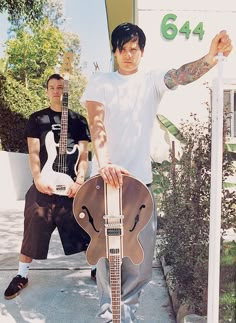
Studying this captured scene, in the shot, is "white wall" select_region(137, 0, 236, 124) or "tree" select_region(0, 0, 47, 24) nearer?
"white wall" select_region(137, 0, 236, 124)

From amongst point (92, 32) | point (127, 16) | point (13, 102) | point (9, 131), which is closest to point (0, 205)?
point (9, 131)

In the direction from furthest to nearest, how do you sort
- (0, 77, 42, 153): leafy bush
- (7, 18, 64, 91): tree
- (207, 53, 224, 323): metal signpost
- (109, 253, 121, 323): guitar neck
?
(7, 18, 64, 91): tree, (0, 77, 42, 153): leafy bush, (109, 253, 121, 323): guitar neck, (207, 53, 224, 323): metal signpost

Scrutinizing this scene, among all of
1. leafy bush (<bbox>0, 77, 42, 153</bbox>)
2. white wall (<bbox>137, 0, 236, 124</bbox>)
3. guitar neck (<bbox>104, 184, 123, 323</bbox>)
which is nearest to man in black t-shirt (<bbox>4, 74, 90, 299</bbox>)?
guitar neck (<bbox>104, 184, 123, 323</bbox>)

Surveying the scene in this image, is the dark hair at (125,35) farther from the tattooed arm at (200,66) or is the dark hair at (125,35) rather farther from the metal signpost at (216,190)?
the metal signpost at (216,190)

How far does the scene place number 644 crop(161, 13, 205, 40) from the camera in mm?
4535

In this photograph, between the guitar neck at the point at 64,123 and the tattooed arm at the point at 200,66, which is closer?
the tattooed arm at the point at 200,66

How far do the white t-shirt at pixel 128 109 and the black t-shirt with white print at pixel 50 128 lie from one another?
0.84 meters

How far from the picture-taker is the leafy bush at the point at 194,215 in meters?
2.39

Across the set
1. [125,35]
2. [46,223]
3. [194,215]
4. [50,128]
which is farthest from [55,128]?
[194,215]

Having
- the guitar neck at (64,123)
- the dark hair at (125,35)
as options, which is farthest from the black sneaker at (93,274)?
the dark hair at (125,35)

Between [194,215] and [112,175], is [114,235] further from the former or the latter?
[194,215]

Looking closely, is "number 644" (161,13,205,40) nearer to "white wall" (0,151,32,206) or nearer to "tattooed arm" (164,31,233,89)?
"tattooed arm" (164,31,233,89)

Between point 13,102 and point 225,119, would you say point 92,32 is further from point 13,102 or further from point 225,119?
point 225,119

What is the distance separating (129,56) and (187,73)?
0.33 m
